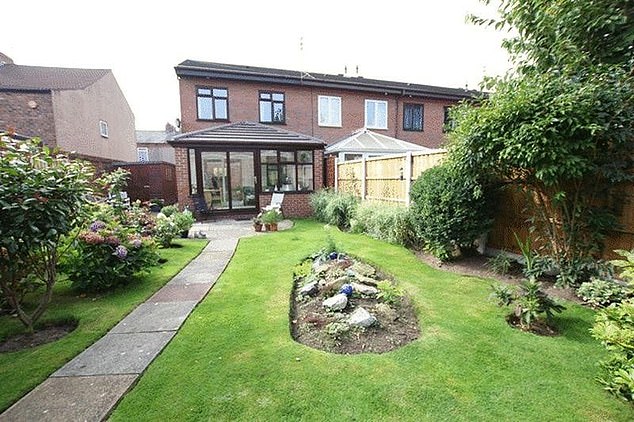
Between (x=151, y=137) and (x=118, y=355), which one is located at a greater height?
(x=151, y=137)

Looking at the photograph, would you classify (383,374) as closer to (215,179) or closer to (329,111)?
(215,179)

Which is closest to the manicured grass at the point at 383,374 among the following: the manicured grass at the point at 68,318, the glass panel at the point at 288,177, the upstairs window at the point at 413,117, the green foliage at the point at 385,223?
the manicured grass at the point at 68,318

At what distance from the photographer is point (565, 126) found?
12.5 ft

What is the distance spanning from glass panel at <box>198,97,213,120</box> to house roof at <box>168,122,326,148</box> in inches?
97.5

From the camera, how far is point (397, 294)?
12.9 ft

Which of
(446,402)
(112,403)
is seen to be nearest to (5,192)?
(112,403)

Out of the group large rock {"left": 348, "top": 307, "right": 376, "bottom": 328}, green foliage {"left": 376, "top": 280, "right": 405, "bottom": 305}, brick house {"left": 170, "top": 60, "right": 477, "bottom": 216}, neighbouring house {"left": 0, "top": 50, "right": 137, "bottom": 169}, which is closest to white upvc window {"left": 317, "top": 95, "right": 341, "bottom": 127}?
brick house {"left": 170, "top": 60, "right": 477, "bottom": 216}

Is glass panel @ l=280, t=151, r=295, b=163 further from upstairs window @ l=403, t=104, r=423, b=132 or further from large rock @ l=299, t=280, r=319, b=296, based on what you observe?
large rock @ l=299, t=280, r=319, b=296

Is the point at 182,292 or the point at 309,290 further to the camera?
the point at 182,292

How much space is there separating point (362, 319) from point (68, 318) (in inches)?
135

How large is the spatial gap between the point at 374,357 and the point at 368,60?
20.7m

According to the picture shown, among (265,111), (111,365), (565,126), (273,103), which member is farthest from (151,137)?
(565,126)

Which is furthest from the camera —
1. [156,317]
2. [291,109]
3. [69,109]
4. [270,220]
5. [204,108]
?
[291,109]

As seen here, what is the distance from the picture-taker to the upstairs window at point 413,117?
18547 mm
